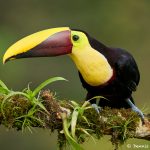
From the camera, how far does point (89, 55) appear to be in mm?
6195

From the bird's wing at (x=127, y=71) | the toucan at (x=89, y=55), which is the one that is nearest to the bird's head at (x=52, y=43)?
the toucan at (x=89, y=55)

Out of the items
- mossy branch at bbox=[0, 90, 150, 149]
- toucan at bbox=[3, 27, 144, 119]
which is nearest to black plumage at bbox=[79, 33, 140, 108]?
toucan at bbox=[3, 27, 144, 119]

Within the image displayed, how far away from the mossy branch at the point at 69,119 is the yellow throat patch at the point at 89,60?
20.4 inches

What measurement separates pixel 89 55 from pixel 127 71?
0.33m

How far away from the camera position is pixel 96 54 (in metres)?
6.19

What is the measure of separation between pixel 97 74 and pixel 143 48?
7.26 m

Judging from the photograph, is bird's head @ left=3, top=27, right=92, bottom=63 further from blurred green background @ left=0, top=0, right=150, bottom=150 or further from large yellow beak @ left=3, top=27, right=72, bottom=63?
blurred green background @ left=0, top=0, right=150, bottom=150

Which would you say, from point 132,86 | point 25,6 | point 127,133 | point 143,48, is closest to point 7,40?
point 25,6

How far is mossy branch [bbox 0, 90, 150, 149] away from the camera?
5.51 meters

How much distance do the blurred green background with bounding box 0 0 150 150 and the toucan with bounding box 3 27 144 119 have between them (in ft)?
15.1

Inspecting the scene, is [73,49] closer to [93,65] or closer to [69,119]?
[93,65]

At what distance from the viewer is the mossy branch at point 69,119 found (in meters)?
5.51

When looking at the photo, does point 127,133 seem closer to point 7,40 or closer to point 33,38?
point 33,38

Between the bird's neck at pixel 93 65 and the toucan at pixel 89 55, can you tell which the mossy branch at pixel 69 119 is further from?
the bird's neck at pixel 93 65
